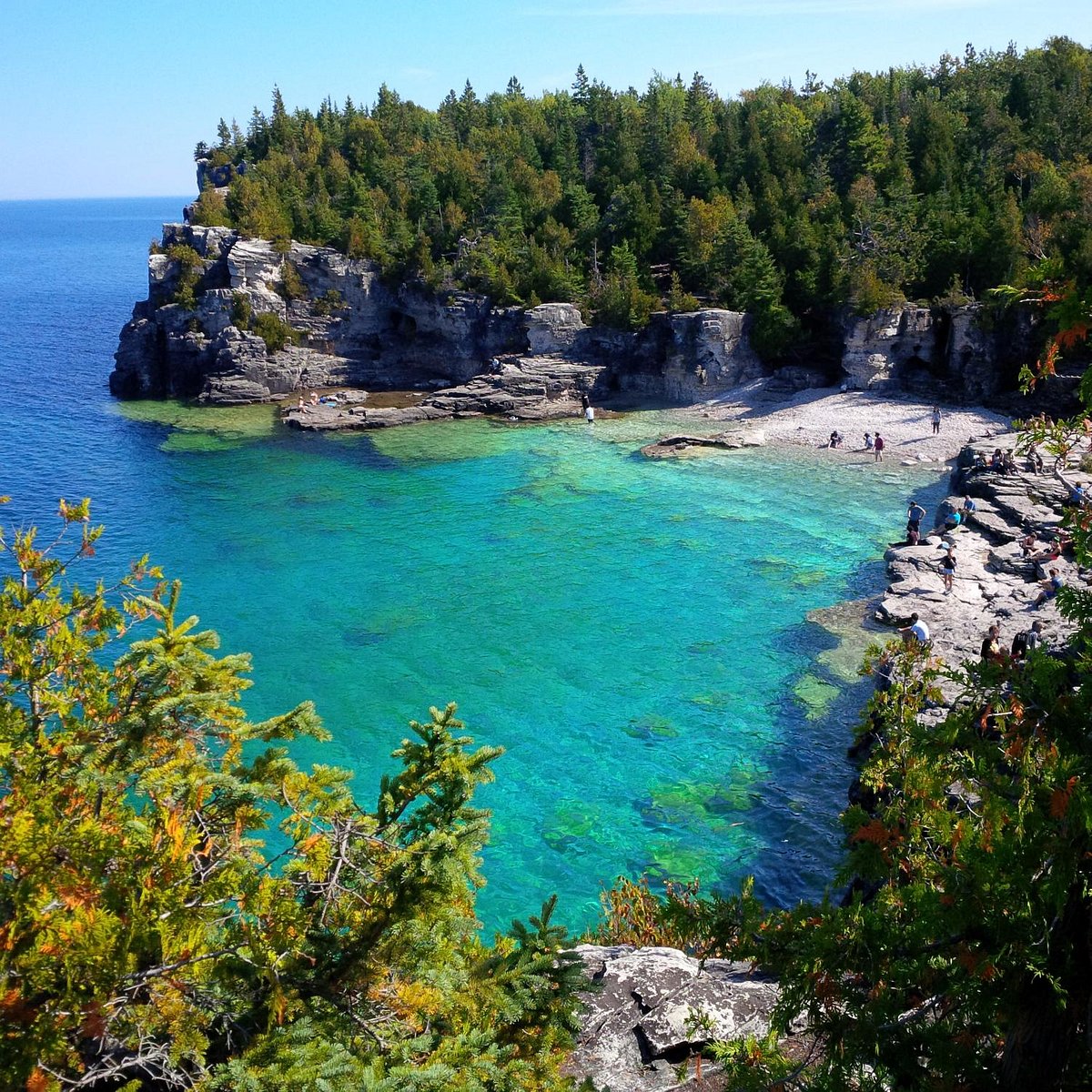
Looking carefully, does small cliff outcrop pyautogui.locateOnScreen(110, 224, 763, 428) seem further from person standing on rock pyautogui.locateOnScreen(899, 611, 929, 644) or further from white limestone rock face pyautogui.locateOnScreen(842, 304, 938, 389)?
person standing on rock pyautogui.locateOnScreen(899, 611, 929, 644)

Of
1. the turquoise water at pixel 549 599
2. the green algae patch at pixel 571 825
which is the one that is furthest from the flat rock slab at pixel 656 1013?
the green algae patch at pixel 571 825

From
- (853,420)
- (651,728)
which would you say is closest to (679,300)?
(853,420)

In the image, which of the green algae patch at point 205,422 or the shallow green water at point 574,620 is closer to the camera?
the shallow green water at point 574,620

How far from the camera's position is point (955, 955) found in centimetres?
638

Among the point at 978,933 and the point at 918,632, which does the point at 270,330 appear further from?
the point at 978,933

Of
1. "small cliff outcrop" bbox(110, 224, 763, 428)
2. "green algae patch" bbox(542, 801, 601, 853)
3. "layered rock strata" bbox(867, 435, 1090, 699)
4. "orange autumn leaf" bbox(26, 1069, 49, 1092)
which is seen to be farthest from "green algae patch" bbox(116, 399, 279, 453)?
"orange autumn leaf" bbox(26, 1069, 49, 1092)

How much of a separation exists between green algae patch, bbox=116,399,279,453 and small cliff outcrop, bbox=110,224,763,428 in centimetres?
180

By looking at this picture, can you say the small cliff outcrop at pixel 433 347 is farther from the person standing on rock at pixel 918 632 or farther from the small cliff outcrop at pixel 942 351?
the person standing on rock at pixel 918 632

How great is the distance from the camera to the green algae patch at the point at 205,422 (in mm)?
52100

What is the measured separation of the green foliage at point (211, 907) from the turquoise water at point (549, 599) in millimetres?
9759

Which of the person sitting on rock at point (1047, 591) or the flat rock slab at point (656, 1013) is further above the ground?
the person sitting on rock at point (1047, 591)

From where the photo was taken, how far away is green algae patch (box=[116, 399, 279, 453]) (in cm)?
5210

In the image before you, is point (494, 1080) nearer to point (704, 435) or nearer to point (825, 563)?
point (825, 563)

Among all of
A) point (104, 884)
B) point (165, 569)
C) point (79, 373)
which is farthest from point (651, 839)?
point (79, 373)
